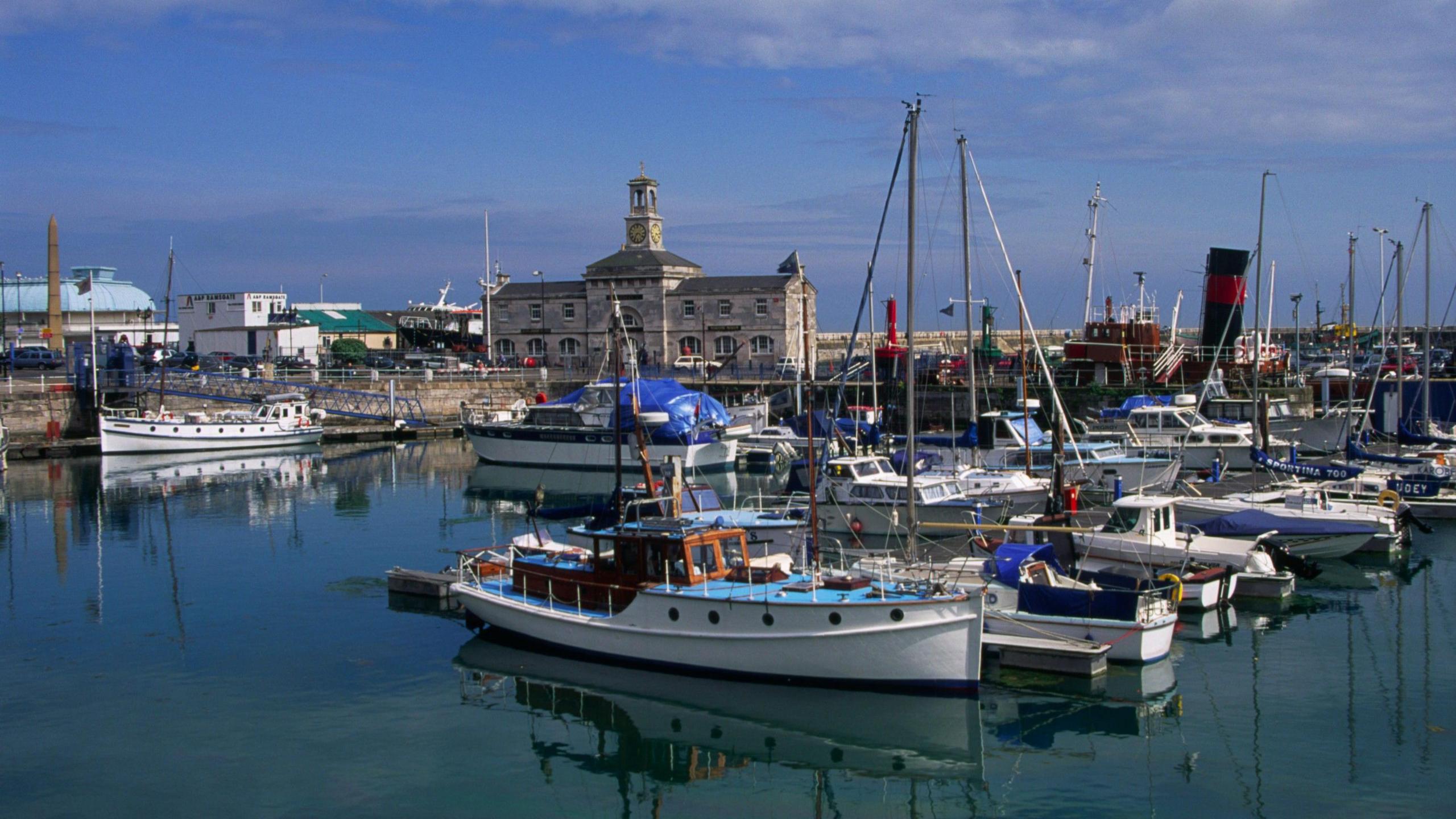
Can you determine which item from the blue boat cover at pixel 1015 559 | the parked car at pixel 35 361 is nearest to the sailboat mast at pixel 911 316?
the blue boat cover at pixel 1015 559

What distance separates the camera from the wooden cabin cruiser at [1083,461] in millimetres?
35625

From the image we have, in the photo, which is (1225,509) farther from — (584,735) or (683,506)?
(584,735)

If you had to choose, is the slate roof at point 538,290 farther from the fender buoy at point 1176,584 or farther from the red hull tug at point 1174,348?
the fender buoy at point 1176,584

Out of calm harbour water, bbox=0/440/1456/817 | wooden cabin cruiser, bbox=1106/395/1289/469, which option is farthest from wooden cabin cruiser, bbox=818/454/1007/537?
wooden cabin cruiser, bbox=1106/395/1289/469

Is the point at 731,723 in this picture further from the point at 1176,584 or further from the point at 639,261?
the point at 639,261

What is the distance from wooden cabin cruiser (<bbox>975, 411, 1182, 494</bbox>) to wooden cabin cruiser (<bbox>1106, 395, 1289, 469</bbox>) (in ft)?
8.83

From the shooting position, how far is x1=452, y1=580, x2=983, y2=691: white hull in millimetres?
18078

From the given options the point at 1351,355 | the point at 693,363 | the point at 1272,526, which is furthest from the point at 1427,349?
the point at 693,363

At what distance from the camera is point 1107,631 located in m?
Result: 20.0

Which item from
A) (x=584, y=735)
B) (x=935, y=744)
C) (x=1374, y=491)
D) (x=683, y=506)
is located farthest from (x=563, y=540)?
(x=1374, y=491)

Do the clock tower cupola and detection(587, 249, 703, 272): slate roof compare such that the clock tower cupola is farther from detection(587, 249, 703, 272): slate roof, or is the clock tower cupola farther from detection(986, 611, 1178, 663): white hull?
detection(986, 611, 1178, 663): white hull

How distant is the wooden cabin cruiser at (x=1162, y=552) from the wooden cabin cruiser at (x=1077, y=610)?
3213mm

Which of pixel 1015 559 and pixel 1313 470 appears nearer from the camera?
pixel 1015 559

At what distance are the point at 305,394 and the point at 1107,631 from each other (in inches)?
2265
